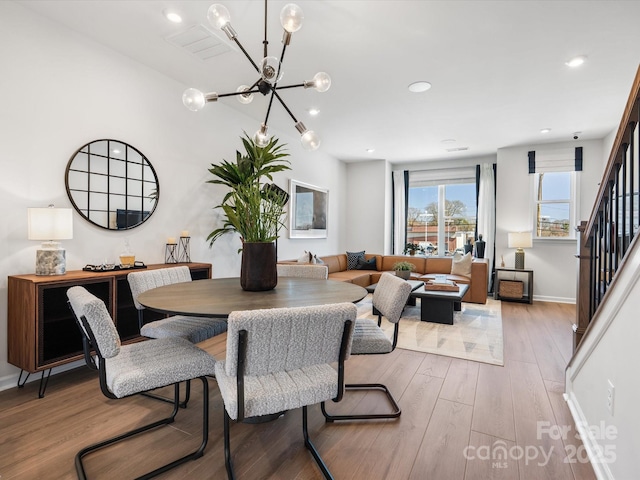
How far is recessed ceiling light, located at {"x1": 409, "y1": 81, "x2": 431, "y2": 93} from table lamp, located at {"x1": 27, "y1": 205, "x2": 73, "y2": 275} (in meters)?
3.35

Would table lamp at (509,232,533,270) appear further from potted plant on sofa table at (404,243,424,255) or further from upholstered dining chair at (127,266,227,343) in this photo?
upholstered dining chair at (127,266,227,343)

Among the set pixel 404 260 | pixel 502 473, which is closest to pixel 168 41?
pixel 502 473

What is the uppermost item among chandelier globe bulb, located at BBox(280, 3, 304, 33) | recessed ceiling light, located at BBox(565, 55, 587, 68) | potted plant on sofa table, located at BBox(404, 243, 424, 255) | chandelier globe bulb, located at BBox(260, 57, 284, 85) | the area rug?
recessed ceiling light, located at BBox(565, 55, 587, 68)

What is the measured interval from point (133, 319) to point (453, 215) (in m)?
6.10

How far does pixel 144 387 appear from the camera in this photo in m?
1.42

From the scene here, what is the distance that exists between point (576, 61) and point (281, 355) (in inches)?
144

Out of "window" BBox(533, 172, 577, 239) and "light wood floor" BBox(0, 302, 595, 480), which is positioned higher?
"window" BBox(533, 172, 577, 239)

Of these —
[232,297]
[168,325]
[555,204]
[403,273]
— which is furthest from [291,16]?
[555,204]

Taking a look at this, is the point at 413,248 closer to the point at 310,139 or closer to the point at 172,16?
the point at 310,139

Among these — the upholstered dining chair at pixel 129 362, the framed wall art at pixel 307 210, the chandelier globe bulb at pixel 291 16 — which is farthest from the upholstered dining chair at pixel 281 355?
the framed wall art at pixel 307 210

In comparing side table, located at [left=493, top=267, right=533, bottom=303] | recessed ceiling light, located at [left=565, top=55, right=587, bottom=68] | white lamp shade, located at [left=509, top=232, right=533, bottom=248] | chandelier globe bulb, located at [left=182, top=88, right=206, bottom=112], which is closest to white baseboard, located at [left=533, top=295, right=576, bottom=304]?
side table, located at [left=493, top=267, right=533, bottom=303]

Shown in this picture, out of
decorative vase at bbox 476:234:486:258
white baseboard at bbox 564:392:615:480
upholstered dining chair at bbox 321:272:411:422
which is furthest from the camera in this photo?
decorative vase at bbox 476:234:486:258

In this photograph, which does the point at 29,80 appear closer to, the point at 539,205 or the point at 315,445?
the point at 315,445

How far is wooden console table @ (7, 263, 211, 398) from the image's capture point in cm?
219
